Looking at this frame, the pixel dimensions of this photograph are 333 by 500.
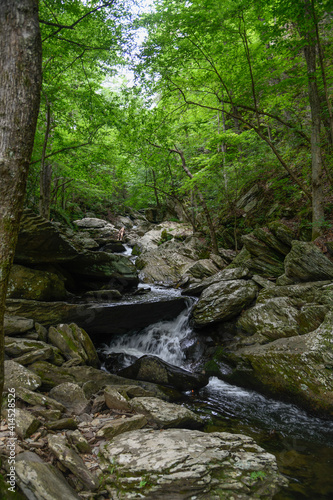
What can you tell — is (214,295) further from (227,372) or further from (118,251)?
(118,251)

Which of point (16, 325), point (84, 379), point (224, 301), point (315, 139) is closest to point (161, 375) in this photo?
point (84, 379)

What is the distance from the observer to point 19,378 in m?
4.14

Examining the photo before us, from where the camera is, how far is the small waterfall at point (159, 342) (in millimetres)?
8023

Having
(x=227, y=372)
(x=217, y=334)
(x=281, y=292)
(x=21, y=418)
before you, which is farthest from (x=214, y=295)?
(x=21, y=418)

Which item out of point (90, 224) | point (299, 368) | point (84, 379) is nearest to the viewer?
point (84, 379)

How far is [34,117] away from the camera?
2.26 m

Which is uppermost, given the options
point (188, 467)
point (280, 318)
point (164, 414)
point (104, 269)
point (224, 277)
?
point (224, 277)

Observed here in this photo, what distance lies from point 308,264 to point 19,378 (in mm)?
7305

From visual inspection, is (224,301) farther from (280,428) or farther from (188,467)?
(188,467)

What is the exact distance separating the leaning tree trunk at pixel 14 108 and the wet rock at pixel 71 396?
2.45 metres

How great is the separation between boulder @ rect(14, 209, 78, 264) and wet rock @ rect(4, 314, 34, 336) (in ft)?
8.03

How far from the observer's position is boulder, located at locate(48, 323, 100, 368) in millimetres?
6055

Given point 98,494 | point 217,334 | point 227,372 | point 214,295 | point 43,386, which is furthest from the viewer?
point 214,295

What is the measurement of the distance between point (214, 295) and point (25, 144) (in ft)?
24.9
